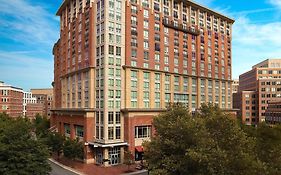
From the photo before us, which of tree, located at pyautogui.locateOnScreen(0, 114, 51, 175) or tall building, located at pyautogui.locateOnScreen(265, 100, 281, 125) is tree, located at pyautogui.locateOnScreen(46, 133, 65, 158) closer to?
tree, located at pyautogui.locateOnScreen(0, 114, 51, 175)

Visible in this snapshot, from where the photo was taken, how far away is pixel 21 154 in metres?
29.7

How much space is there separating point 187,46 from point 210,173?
48.0m

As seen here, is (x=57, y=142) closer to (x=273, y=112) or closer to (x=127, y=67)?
(x=127, y=67)

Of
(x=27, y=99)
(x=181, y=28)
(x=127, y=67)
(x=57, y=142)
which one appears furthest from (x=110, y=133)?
(x=27, y=99)

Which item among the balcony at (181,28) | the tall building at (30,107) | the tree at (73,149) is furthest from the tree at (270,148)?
the tall building at (30,107)

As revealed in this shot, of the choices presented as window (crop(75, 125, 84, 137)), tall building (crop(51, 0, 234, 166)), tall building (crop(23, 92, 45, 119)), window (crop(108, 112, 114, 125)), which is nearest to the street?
tall building (crop(51, 0, 234, 166))

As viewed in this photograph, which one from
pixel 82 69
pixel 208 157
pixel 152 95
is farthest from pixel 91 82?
pixel 208 157

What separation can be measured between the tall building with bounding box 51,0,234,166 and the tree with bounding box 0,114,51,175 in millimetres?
17373

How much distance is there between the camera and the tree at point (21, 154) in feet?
95.9

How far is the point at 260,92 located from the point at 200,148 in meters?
94.0

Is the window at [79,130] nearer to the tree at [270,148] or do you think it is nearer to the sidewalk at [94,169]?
the sidewalk at [94,169]

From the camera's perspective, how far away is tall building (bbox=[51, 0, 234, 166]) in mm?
50438

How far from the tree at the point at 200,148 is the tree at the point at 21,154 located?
1353 centimetres

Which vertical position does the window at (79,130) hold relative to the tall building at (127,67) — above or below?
below
